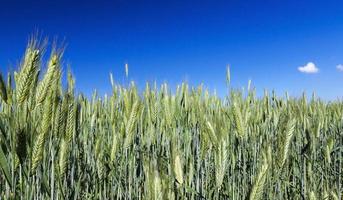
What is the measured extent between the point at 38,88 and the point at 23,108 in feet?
0.34

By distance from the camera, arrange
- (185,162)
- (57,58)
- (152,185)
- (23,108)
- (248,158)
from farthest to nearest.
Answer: (248,158), (185,162), (57,58), (23,108), (152,185)

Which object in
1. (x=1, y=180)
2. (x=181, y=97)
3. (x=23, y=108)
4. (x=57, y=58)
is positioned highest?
(x=181, y=97)

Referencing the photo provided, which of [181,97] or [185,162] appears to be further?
[181,97]

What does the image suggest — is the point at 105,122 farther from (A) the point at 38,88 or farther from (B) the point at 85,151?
(A) the point at 38,88

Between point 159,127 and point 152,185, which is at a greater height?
point 159,127

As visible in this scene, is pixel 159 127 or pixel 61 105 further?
pixel 159 127

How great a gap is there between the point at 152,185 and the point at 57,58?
0.63 metres

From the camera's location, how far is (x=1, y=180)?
1.94 metres

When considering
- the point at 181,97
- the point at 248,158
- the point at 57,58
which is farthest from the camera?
the point at 181,97

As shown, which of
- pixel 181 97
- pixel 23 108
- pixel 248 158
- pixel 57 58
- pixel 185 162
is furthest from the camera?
pixel 181 97

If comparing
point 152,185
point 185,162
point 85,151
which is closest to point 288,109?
point 185,162

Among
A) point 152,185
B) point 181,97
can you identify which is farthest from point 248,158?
point 152,185

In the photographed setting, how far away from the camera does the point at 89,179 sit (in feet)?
6.63

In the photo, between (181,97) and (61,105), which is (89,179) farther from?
(181,97)
